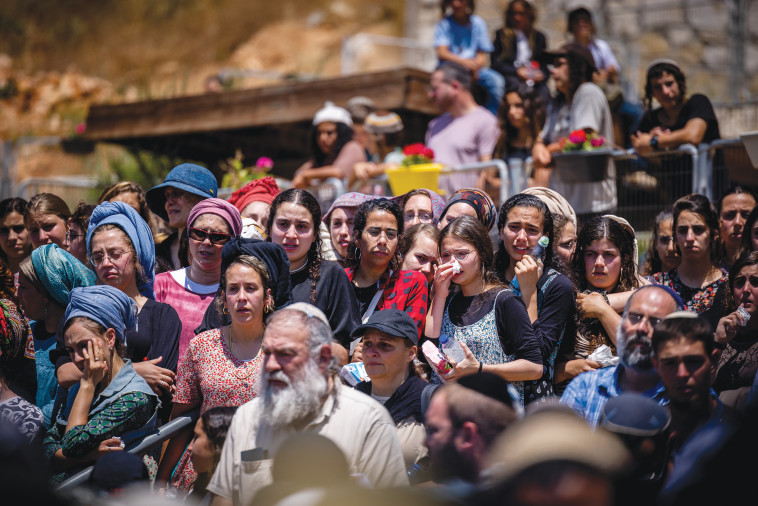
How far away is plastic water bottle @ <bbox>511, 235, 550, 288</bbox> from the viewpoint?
512cm

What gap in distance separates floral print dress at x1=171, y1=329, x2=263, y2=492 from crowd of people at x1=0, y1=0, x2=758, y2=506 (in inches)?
0.4

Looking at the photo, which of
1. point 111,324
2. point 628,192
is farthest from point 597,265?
point 111,324

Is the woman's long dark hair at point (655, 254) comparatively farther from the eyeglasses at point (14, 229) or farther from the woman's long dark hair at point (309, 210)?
the eyeglasses at point (14, 229)

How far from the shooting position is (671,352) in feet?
12.3

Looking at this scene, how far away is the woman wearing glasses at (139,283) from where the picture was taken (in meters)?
4.86

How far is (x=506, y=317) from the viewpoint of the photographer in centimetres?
470

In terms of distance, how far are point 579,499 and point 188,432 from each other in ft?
8.67

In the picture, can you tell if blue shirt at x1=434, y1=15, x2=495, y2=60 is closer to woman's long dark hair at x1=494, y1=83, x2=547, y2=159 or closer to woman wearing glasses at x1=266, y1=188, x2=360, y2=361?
woman's long dark hair at x1=494, y1=83, x2=547, y2=159

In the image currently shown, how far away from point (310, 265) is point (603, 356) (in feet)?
5.85

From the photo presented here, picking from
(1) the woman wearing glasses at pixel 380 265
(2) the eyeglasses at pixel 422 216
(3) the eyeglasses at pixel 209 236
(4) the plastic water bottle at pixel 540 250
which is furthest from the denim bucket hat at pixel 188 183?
(4) the plastic water bottle at pixel 540 250

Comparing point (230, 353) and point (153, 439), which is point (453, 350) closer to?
point (230, 353)

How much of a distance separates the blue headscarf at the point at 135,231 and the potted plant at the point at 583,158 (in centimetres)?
315

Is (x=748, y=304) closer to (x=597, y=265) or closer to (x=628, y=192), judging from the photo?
(x=597, y=265)

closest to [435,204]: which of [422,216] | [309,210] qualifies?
[422,216]
